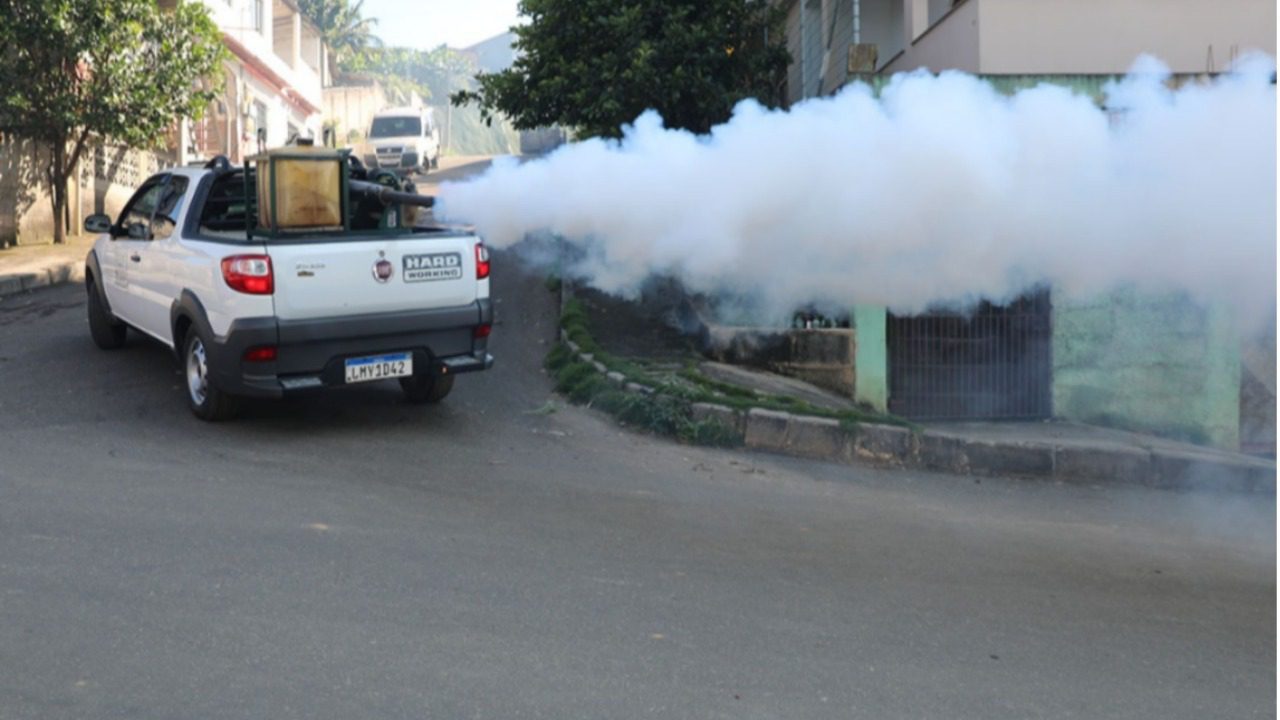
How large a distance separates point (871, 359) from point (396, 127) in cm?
2698

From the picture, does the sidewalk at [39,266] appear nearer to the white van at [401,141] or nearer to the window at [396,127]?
the white van at [401,141]

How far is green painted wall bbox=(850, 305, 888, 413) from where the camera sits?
416 inches

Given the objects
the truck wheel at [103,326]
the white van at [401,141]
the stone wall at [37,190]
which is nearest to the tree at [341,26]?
the white van at [401,141]

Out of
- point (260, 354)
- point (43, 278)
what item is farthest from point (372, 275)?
point (43, 278)

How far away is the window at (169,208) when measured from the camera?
347 inches

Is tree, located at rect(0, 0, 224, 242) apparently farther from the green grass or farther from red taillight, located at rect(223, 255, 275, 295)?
red taillight, located at rect(223, 255, 275, 295)

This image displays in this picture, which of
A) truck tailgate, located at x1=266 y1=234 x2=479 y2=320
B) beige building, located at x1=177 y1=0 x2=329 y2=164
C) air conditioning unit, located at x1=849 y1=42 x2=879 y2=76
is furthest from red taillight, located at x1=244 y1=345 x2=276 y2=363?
beige building, located at x1=177 y1=0 x2=329 y2=164

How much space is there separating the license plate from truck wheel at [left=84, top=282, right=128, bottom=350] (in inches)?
129

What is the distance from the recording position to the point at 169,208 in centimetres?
901

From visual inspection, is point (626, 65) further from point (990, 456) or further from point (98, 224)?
point (990, 456)

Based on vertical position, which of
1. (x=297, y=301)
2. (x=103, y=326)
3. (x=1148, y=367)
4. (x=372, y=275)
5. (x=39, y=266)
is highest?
(x=39, y=266)

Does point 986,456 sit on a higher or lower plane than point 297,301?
lower

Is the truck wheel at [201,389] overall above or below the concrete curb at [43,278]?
below

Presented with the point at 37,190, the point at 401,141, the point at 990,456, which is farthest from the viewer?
the point at 401,141
